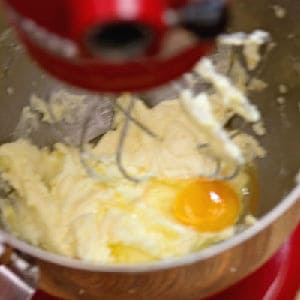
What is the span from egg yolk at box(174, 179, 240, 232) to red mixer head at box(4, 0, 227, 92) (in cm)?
38

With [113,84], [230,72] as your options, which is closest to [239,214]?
[230,72]

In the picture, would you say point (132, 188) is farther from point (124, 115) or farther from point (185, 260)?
point (185, 260)

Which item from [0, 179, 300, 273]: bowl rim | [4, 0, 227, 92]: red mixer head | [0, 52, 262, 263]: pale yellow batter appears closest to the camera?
[4, 0, 227, 92]: red mixer head

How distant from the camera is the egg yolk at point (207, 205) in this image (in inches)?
35.5

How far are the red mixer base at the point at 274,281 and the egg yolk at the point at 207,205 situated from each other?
2.6 inches

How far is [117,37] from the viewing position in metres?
0.49

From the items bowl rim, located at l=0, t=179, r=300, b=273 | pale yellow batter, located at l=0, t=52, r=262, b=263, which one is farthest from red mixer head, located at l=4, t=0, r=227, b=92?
pale yellow batter, located at l=0, t=52, r=262, b=263

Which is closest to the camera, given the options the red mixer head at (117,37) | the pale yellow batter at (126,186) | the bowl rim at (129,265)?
the red mixer head at (117,37)

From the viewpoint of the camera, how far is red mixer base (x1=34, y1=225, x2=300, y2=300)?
0.89 metres

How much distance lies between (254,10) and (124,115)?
0.69 ft

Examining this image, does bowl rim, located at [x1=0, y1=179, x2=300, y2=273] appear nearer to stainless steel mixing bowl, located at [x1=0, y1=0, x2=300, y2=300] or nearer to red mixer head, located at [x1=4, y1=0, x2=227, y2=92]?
stainless steel mixing bowl, located at [x1=0, y1=0, x2=300, y2=300]

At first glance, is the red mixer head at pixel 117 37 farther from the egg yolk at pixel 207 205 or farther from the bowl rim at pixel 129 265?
the egg yolk at pixel 207 205

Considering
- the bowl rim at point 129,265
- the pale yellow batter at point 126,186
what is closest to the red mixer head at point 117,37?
the bowl rim at point 129,265

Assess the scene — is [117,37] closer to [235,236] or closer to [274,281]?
[235,236]
